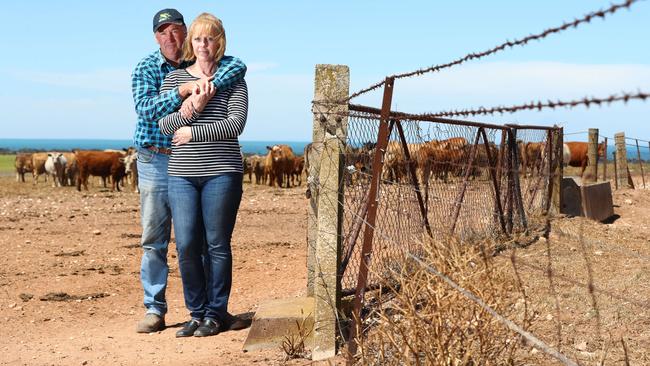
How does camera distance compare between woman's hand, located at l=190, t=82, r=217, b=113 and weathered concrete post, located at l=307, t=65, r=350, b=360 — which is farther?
woman's hand, located at l=190, t=82, r=217, b=113

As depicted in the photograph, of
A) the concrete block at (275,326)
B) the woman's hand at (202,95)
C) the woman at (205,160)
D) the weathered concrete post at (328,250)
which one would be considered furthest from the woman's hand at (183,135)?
the concrete block at (275,326)

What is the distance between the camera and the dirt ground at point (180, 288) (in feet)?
15.9

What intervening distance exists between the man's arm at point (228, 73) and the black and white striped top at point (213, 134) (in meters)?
0.06

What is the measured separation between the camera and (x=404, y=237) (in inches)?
263

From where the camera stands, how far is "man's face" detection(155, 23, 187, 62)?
17.1 ft

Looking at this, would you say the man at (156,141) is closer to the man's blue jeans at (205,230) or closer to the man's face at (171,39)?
the man's face at (171,39)

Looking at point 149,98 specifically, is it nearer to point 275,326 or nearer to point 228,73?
point 228,73

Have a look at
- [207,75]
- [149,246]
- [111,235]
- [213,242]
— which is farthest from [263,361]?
[111,235]

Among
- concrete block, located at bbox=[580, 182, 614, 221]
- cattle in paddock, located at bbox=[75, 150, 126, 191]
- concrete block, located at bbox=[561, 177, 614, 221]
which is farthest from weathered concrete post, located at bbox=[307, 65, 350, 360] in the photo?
cattle in paddock, located at bbox=[75, 150, 126, 191]

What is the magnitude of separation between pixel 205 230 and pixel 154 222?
446 mm

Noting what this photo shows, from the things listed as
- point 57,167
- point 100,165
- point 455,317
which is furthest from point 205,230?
point 57,167

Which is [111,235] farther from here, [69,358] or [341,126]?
[341,126]

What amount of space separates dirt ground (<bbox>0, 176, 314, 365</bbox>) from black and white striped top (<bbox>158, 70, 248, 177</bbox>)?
113cm

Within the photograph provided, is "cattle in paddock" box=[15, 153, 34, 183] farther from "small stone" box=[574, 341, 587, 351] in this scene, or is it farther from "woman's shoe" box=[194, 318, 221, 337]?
"small stone" box=[574, 341, 587, 351]
